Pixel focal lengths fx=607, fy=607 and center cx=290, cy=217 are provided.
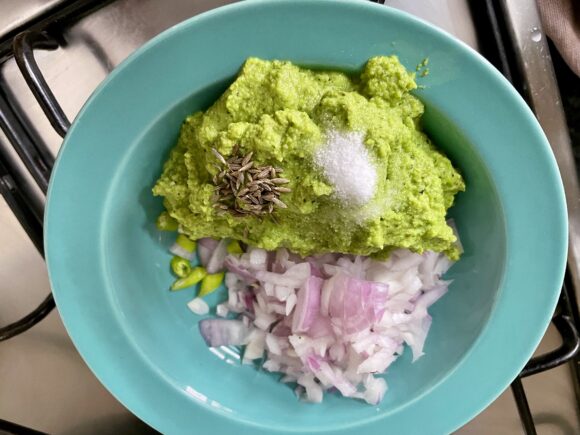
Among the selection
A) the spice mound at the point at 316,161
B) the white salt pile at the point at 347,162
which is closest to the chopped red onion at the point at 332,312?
the spice mound at the point at 316,161

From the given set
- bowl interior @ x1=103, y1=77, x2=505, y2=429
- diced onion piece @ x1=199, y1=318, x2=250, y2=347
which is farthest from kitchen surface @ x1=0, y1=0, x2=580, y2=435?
diced onion piece @ x1=199, y1=318, x2=250, y2=347

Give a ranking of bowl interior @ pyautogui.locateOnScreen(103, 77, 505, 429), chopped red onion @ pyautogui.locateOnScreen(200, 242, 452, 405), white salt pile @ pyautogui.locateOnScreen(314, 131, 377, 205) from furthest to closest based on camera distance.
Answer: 1. chopped red onion @ pyautogui.locateOnScreen(200, 242, 452, 405)
2. bowl interior @ pyautogui.locateOnScreen(103, 77, 505, 429)
3. white salt pile @ pyautogui.locateOnScreen(314, 131, 377, 205)

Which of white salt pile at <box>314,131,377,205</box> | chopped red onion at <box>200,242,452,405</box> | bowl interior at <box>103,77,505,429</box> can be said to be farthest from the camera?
chopped red onion at <box>200,242,452,405</box>

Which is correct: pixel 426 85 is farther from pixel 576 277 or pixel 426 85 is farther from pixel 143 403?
pixel 143 403

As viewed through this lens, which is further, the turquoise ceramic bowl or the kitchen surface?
the kitchen surface

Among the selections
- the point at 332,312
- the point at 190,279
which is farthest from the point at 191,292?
the point at 332,312

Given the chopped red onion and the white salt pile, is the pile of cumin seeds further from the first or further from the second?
the chopped red onion

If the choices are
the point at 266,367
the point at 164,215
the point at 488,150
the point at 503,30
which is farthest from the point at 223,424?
the point at 503,30
